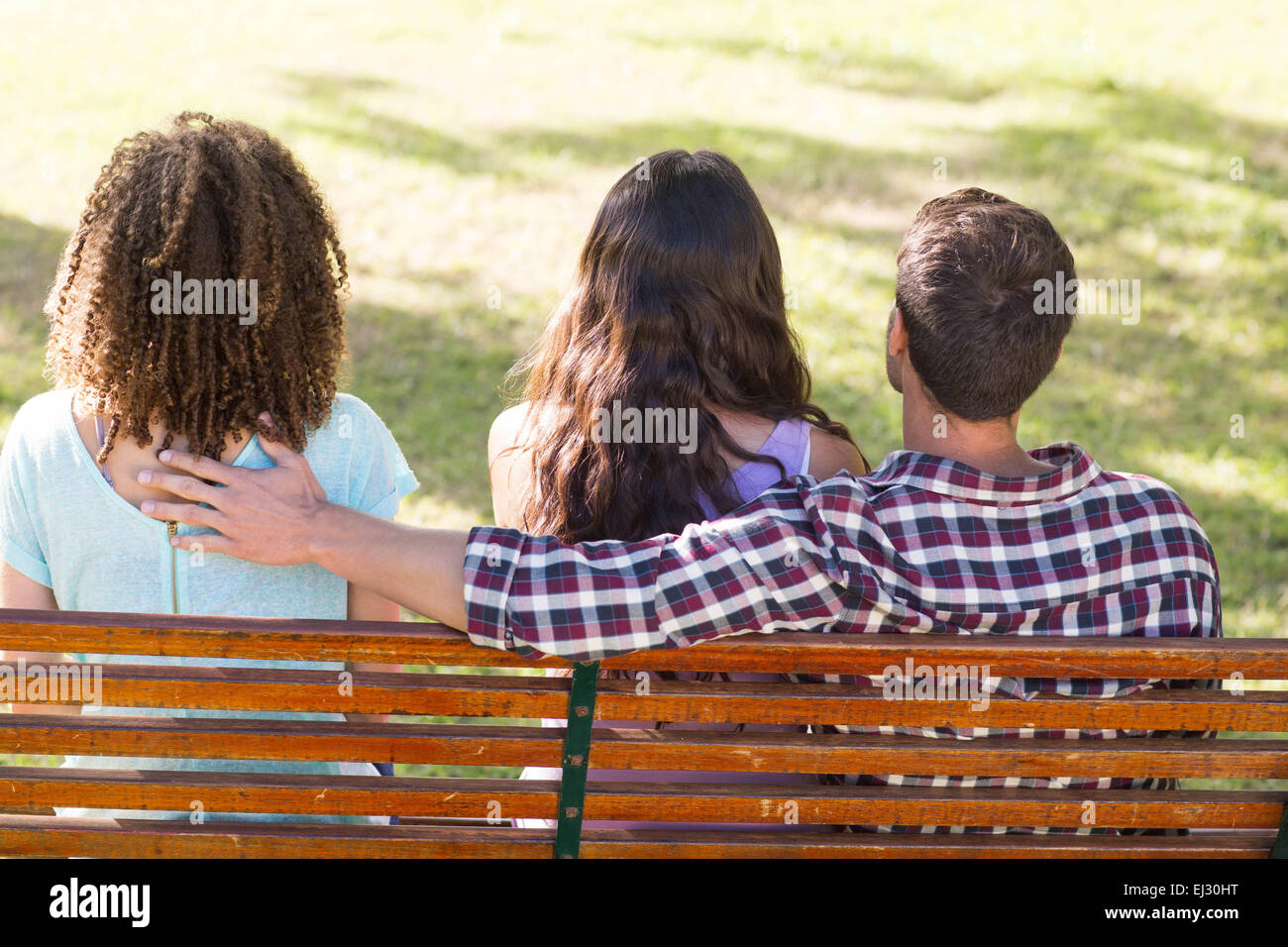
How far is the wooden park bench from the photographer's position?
192 centimetres

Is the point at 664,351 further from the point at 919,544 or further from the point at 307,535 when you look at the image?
the point at 307,535

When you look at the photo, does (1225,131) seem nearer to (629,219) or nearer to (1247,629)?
(1247,629)

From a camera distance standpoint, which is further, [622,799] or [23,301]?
[23,301]

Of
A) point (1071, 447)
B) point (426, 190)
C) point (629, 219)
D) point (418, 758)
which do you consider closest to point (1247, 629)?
point (1071, 447)

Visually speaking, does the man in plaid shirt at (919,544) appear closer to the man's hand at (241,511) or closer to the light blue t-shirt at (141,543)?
the man's hand at (241,511)

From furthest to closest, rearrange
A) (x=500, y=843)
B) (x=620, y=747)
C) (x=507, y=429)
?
(x=507, y=429)
(x=500, y=843)
(x=620, y=747)

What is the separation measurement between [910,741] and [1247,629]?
2725mm

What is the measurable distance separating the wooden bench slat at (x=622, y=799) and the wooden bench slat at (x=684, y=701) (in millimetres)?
158

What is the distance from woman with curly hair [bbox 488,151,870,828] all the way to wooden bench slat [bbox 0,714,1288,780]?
Answer: 213 mm

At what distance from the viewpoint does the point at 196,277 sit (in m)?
1.98

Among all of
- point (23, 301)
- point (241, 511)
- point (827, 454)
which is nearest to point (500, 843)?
point (241, 511)

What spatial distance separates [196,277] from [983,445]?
4.26ft

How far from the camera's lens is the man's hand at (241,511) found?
199 cm

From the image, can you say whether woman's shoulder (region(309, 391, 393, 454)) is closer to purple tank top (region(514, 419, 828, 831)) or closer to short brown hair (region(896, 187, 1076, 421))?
purple tank top (region(514, 419, 828, 831))
